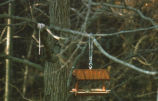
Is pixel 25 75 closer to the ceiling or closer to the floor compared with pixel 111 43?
closer to the floor

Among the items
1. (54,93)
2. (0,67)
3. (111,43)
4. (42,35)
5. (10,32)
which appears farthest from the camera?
(111,43)

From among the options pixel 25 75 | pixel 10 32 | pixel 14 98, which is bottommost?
pixel 14 98

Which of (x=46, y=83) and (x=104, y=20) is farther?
(x=104, y=20)

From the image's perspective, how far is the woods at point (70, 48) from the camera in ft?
13.0

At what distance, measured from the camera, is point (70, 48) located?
4266mm

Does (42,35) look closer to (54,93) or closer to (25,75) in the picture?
(54,93)

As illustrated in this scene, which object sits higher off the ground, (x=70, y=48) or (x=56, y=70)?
(x=70, y=48)

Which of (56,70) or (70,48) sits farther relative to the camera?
(70,48)

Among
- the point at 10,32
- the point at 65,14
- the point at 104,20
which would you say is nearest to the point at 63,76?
the point at 65,14

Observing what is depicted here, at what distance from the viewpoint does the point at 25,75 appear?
8500 mm

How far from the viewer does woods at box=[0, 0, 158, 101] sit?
3975 mm

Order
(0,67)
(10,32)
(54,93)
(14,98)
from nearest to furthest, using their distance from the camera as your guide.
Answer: (54,93) < (10,32) < (0,67) < (14,98)

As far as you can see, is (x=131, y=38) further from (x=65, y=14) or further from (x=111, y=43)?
(x=65, y=14)

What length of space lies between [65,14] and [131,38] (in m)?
4.73
